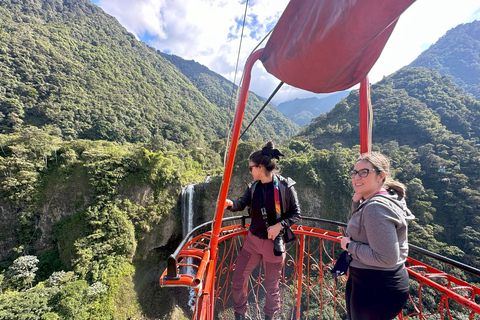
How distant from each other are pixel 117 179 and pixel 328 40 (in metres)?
13.5

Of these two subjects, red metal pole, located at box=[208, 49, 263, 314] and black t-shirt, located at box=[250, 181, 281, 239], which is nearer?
red metal pole, located at box=[208, 49, 263, 314]

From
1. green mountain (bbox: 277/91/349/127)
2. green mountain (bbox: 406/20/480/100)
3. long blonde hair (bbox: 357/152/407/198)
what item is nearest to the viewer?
long blonde hair (bbox: 357/152/407/198)

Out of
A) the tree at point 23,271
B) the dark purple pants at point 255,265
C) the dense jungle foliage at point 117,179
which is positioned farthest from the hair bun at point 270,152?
the tree at point 23,271

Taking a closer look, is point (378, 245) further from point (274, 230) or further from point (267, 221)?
point (267, 221)

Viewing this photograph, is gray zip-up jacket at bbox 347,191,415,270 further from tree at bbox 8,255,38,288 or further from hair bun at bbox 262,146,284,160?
tree at bbox 8,255,38,288

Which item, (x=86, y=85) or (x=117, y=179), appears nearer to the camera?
(x=117, y=179)

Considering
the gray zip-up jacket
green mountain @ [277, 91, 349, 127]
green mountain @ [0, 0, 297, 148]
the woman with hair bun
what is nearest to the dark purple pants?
the woman with hair bun

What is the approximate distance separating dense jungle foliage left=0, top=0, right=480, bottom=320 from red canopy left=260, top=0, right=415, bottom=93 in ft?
36.8

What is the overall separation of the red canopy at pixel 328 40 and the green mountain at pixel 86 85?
34.0 feet

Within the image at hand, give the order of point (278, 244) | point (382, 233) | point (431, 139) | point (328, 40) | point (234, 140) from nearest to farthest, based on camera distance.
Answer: point (328, 40)
point (382, 233)
point (234, 140)
point (278, 244)
point (431, 139)

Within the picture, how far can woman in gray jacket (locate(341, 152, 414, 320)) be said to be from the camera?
3.09ft

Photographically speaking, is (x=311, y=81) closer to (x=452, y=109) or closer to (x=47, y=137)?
(x=47, y=137)

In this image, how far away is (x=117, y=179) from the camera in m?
11.5

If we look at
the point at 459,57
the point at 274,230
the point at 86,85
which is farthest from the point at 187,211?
the point at 459,57
